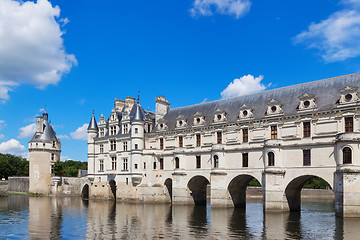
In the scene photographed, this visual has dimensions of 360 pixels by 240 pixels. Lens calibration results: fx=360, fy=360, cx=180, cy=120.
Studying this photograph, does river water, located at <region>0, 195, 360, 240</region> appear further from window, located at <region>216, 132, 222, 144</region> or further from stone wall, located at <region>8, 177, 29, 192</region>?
stone wall, located at <region>8, 177, 29, 192</region>

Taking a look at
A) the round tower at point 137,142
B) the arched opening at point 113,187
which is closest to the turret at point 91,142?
the arched opening at point 113,187

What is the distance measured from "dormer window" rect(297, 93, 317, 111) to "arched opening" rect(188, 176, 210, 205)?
15734mm

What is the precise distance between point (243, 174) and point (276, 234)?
15638 mm

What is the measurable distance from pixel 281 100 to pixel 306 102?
3.52 m

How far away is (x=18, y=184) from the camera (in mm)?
70250

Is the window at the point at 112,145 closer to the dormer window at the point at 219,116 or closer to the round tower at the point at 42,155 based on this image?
the round tower at the point at 42,155

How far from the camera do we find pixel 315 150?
111 ft

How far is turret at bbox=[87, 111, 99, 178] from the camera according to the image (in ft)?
185

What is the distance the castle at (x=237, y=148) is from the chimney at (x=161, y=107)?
0.15 meters

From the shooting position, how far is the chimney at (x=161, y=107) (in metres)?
51.9

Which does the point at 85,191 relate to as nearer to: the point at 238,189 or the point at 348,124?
the point at 238,189

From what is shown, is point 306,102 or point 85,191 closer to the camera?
point 306,102

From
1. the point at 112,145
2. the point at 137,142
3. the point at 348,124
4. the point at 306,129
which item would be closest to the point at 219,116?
the point at 306,129

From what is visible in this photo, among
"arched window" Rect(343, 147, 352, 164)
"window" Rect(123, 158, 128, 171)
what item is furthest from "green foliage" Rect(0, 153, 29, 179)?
"arched window" Rect(343, 147, 352, 164)
